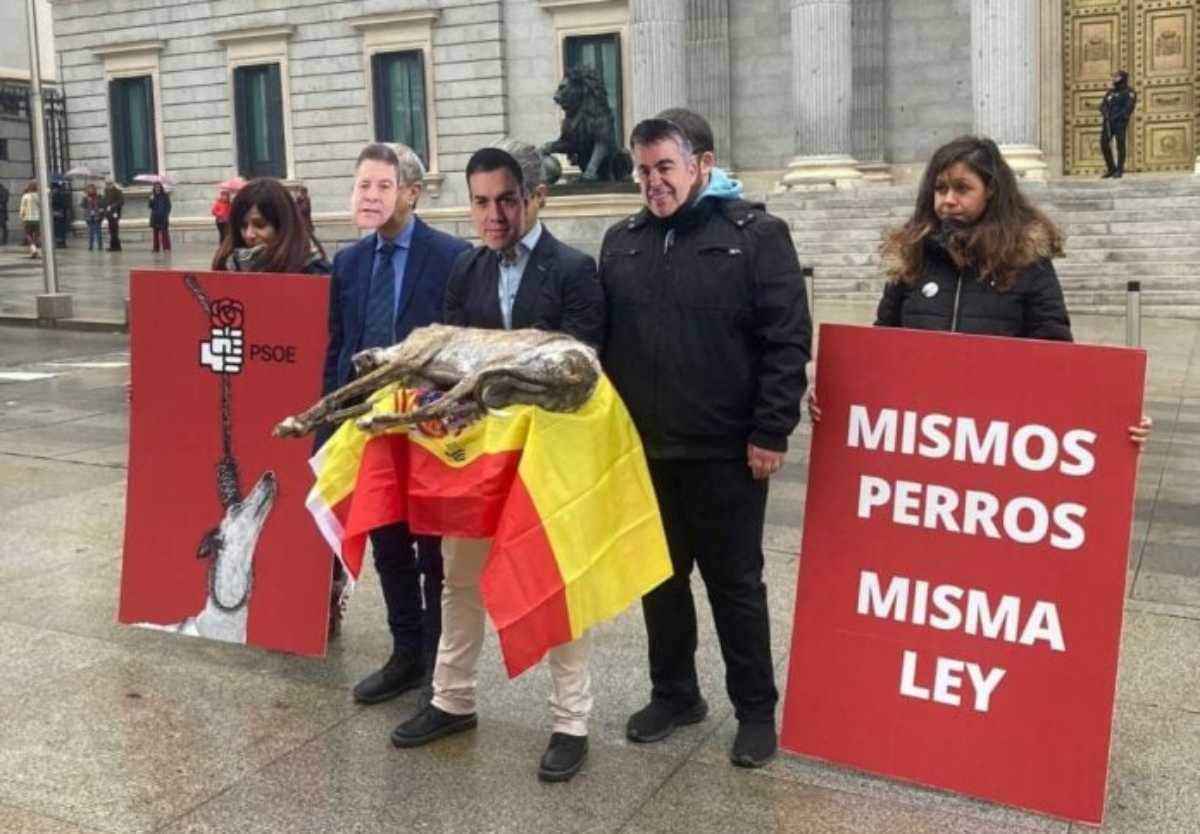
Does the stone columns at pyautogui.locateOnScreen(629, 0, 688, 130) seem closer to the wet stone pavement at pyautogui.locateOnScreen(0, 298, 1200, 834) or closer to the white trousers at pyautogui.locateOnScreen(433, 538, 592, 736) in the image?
the wet stone pavement at pyautogui.locateOnScreen(0, 298, 1200, 834)

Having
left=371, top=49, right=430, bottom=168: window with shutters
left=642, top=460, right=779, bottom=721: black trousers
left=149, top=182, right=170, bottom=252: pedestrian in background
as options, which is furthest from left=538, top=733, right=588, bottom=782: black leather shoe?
left=149, top=182, right=170, bottom=252: pedestrian in background

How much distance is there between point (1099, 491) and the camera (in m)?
3.69

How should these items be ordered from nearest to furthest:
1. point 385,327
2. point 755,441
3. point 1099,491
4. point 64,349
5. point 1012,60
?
point 1099,491 < point 755,441 < point 385,327 < point 64,349 < point 1012,60

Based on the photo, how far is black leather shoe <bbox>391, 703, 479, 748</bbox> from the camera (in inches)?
170

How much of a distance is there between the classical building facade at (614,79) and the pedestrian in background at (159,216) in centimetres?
214

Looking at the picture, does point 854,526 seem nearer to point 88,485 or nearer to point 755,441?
point 755,441

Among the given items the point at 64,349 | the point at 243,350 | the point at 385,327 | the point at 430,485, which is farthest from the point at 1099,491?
the point at 64,349

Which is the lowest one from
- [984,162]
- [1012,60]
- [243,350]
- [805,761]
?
[805,761]

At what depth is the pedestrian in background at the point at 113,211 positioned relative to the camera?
121 feet

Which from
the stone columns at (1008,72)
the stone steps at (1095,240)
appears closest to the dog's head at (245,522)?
the stone steps at (1095,240)

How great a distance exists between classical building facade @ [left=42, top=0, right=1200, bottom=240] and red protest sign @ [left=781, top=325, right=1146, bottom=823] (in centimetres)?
Result: 1760

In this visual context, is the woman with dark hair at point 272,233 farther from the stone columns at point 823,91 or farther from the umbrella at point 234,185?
the stone columns at point 823,91

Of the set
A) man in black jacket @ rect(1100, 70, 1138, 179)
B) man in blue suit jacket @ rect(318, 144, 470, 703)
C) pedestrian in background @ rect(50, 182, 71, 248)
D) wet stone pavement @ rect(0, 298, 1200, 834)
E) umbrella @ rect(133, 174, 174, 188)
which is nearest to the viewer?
wet stone pavement @ rect(0, 298, 1200, 834)

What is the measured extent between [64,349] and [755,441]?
14.8 m
